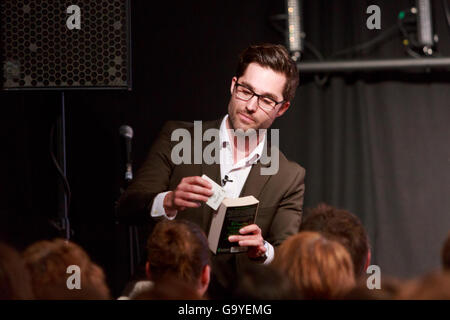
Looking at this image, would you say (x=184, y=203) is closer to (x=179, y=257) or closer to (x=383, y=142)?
(x=179, y=257)

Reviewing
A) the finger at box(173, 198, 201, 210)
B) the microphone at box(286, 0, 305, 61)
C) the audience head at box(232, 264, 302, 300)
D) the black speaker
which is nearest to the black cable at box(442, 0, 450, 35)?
the microphone at box(286, 0, 305, 61)

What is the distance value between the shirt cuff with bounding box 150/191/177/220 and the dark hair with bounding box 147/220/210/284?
40 cm

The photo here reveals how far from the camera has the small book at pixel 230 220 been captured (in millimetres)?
1994

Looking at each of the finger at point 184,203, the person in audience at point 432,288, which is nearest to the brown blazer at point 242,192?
the finger at point 184,203

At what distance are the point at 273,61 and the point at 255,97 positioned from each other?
18cm

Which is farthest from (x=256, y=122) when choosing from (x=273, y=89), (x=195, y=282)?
(x=195, y=282)

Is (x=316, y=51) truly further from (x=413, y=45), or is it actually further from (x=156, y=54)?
(x=156, y=54)

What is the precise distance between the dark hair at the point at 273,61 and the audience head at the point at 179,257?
0.92 meters

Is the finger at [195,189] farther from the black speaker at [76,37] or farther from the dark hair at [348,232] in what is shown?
the black speaker at [76,37]

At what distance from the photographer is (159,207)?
7.36 ft

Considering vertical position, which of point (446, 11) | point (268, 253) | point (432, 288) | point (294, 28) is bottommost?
point (268, 253)

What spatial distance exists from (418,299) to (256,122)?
4.68 feet

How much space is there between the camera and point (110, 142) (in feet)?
11.8

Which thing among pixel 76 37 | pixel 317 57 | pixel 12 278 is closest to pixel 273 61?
pixel 76 37
